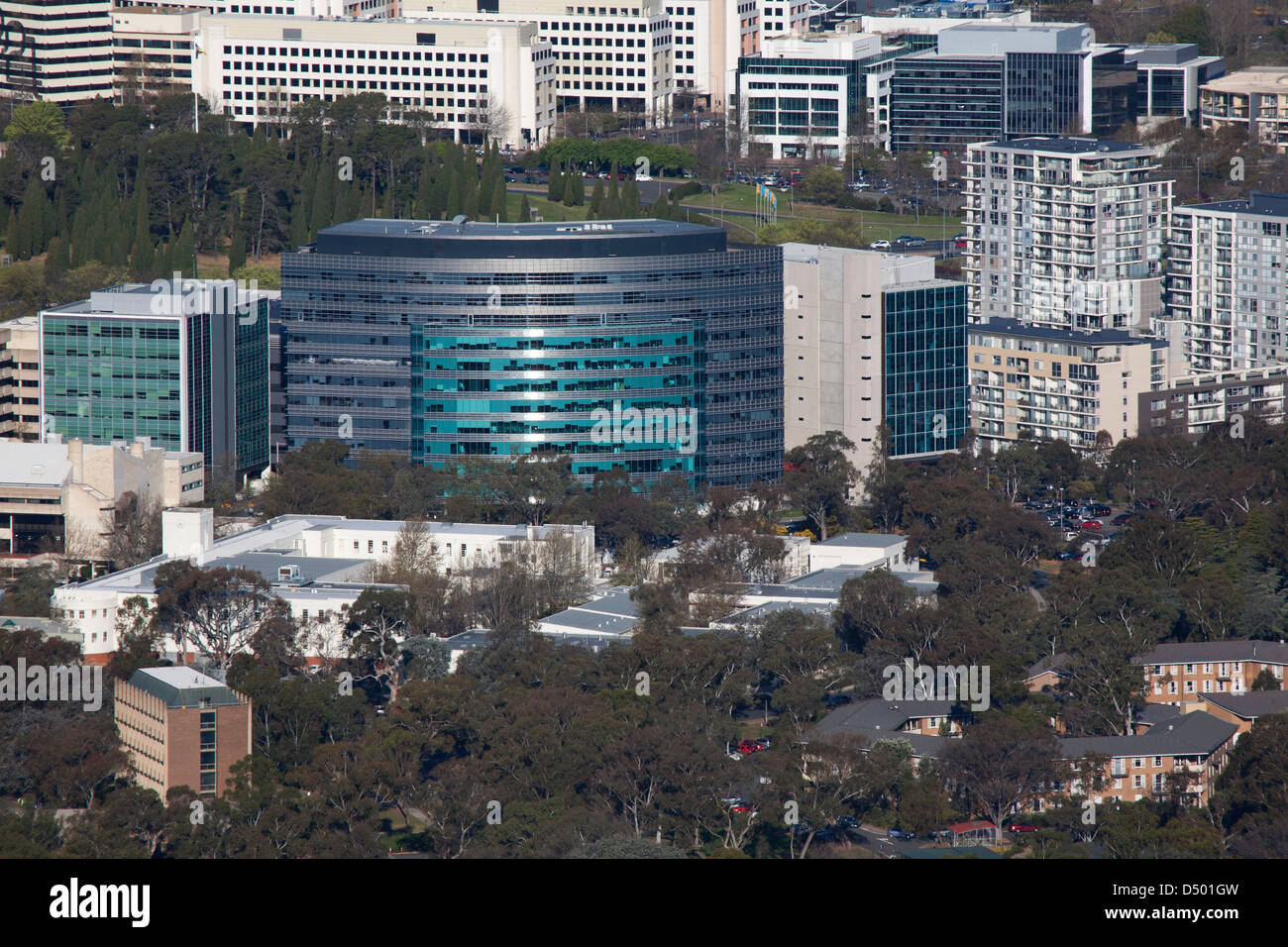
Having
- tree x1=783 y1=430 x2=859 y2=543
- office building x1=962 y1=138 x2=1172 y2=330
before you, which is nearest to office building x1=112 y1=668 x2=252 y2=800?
tree x1=783 y1=430 x2=859 y2=543

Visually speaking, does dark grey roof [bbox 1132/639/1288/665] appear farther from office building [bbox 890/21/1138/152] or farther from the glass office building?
office building [bbox 890/21/1138/152]

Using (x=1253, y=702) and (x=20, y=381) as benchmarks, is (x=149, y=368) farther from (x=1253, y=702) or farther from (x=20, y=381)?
(x=1253, y=702)

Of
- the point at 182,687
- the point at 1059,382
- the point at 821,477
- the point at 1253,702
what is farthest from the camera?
the point at 1059,382

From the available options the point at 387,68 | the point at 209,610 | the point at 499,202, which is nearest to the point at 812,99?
the point at 387,68

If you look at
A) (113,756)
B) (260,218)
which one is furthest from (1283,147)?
(113,756)

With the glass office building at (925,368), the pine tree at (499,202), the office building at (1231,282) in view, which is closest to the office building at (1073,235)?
the office building at (1231,282)

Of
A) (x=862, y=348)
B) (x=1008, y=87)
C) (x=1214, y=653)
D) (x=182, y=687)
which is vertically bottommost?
(x=1214, y=653)
